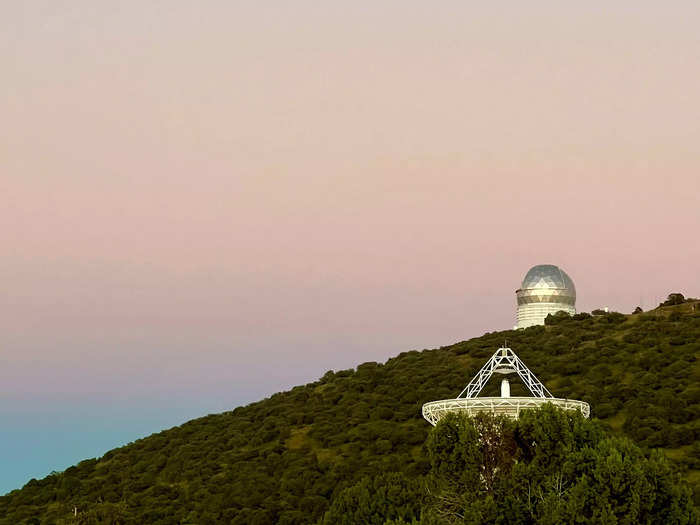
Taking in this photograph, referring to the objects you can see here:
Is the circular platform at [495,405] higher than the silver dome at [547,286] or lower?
lower

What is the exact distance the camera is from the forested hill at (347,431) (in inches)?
2933

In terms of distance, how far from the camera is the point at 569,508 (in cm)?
3984

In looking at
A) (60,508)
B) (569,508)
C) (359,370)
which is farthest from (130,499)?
(569,508)

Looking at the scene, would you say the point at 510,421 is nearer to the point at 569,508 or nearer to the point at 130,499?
the point at 569,508

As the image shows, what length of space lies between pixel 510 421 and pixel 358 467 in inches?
1321

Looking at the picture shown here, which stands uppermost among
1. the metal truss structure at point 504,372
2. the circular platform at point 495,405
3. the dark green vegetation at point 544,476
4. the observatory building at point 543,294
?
the observatory building at point 543,294

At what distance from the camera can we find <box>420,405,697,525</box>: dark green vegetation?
40500mm

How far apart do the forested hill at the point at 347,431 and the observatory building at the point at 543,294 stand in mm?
3542

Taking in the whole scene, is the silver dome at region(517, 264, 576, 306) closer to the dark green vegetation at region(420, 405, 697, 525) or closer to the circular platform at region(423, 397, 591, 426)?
the circular platform at region(423, 397, 591, 426)

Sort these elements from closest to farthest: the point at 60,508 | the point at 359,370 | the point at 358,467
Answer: the point at 358,467
the point at 60,508
the point at 359,370

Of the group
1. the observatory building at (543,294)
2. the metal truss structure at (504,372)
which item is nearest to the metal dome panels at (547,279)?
the observatory building at (543,294)

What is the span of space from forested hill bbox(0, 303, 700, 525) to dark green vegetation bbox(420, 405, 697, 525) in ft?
62.2

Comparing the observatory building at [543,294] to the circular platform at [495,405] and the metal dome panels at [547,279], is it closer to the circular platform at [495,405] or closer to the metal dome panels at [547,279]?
the metal dome panels at [547,279]

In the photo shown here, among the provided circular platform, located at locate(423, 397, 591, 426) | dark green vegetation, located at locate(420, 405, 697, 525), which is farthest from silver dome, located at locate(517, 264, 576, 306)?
dark green vegetation, located at locate(420, 405, 697, 525)
